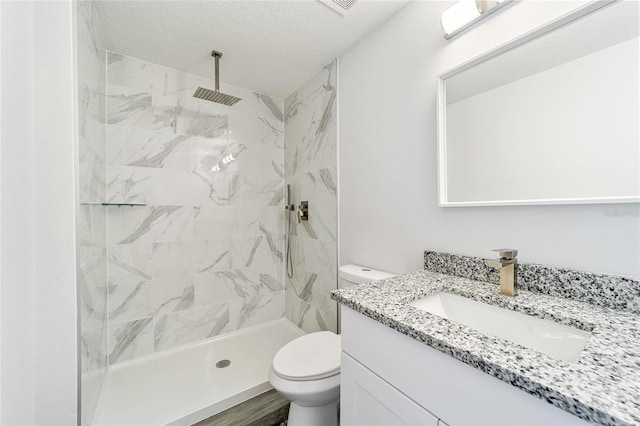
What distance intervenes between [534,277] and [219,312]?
2.18m

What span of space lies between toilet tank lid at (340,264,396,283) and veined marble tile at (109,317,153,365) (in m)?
1.56

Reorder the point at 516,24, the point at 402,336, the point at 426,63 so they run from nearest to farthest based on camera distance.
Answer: the point at 402,336
the point at 516,24
the point at 426,63

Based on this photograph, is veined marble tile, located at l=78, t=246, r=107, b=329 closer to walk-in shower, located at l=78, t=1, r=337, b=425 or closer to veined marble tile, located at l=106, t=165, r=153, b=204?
walk-in shower, located at l=78, t=1, r=337, b=425

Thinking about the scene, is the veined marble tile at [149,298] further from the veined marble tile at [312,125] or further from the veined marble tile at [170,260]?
the veined marble tile at [312,125]

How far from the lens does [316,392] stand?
1.11 meters

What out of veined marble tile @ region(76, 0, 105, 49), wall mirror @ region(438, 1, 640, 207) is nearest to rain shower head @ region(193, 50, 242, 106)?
→ veined marble tile @ region(76, 0, 105, 49)

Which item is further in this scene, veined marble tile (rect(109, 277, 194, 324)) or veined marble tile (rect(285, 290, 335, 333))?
veined marble tile (rect(285, 290, 335, 333))

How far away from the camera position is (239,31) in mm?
1545

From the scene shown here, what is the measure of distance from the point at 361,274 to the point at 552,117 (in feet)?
3.52

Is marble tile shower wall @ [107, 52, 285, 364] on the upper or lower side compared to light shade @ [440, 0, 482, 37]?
lower

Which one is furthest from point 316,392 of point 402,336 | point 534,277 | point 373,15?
point 373,15

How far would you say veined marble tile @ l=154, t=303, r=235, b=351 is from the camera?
6.29 feet

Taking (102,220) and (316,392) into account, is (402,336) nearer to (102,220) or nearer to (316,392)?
(316,392)

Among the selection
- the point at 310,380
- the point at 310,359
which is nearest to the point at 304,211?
the point at 310,359
